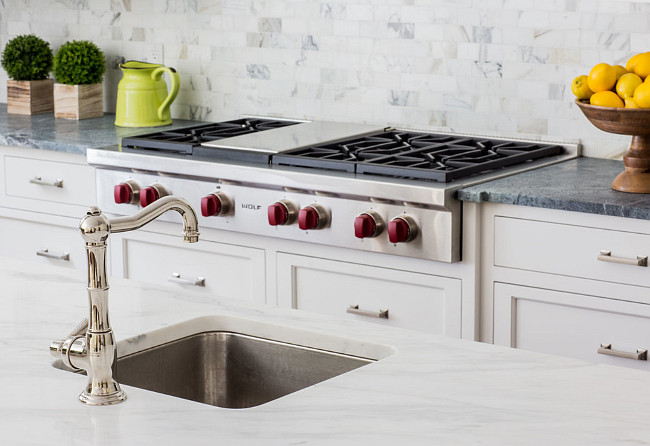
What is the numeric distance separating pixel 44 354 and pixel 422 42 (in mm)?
2107

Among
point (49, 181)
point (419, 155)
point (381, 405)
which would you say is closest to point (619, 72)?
point (419, 155)

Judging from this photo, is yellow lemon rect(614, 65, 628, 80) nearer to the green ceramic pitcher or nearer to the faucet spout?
the faucet spout

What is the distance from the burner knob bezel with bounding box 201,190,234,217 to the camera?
304 cm

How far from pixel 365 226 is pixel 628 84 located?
29.3 inches

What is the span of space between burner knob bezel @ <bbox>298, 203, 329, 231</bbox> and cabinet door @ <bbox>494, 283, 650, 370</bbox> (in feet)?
1.64

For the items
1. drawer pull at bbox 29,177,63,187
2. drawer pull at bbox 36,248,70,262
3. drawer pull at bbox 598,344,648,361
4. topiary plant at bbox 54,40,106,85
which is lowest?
drawer pull at bbox 598,344,648,361

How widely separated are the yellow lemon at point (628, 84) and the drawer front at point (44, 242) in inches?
70.6

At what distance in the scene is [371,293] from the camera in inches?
115

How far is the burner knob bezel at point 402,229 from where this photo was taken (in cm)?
272

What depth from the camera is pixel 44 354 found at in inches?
64.3

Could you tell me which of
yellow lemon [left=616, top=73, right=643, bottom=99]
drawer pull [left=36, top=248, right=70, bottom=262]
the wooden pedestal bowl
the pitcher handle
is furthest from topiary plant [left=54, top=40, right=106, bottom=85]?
yellow lemon [left=616, top=73, right=643, bottom=99]

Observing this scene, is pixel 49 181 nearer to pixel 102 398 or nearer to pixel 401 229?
pixel 401 229

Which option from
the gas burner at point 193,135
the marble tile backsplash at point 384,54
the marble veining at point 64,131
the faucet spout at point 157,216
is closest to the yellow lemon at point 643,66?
the marble tile backsplash at point 384,54

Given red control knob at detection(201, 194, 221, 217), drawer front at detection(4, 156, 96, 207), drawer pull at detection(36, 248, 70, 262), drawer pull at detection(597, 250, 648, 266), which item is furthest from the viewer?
drawer pull at detection(36, 248, 70, 262)
